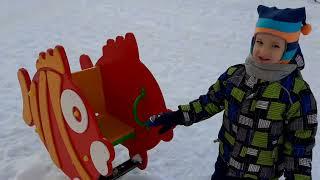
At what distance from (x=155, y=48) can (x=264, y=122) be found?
3.70 m

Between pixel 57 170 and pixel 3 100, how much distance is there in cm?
133

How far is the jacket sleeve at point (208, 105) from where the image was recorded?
190 centimetres

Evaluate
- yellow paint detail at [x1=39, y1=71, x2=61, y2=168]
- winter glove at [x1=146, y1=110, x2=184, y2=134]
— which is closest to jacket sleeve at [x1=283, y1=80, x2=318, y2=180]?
winter glove at [x1=146, y1=110, x2=184, y2=134]

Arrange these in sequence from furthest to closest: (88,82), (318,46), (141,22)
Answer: (141,22), (318,46), (88,82)

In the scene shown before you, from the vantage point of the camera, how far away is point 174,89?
4.09m

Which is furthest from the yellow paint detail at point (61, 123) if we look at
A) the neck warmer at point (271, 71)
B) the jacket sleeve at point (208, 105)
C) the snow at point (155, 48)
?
Result: the neck warmer at point (271, 71)

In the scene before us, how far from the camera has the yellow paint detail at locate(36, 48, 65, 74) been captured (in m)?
2.04

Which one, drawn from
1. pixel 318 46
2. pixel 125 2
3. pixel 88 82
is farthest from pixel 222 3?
pixel 88 82

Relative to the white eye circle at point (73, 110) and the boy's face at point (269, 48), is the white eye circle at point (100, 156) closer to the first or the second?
the white eye circle at point (73, 110)

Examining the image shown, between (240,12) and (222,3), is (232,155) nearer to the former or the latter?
(240,12)

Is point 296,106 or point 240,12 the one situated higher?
point 296,106

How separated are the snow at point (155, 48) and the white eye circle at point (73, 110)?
1.99 ft

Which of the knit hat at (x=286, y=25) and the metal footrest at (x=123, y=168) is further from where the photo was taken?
the metal footrest at (x=123, y=168)

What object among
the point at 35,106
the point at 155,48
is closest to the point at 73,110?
the point at 35,106
